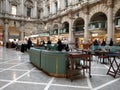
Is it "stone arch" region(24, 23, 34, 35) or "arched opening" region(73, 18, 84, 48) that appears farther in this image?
"stone arch" region(24, 23, 34, 35)

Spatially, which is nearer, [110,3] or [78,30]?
[110,3]

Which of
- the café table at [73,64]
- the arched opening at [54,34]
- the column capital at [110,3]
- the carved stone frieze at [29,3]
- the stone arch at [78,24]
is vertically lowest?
the café table at [73,64]


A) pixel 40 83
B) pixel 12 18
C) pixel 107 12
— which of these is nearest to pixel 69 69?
pixel 40 83

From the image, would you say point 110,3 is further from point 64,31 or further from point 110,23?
point 64,31

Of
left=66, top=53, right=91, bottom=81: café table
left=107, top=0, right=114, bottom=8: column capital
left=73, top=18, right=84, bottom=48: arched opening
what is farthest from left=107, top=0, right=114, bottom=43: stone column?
left=66, top=53, right=91, bottom=81: café table

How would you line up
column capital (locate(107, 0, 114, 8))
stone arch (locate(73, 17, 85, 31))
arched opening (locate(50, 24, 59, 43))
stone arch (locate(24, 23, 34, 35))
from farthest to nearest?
stone arch (locate(24, 23, 34, 35)) < arched opening (locate(50, 24, 59, 43)) < stone arch (locate(73, 17, 85, 31)) < column capital (locate(107, 0, 114, 8))

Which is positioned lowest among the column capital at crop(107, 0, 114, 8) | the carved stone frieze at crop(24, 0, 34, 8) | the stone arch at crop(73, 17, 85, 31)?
the stone arch at crop(73, 17, 85, 31)

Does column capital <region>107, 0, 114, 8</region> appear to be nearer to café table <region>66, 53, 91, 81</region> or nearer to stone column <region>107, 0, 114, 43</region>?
stone column <region>107, 0, 114, 43</region>

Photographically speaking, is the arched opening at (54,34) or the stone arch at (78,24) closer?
the stone arch at (78,24)

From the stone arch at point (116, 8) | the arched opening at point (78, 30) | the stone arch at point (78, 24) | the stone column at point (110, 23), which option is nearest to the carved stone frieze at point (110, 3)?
the stone column at point (110, 23)

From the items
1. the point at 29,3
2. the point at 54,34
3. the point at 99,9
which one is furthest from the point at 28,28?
the point at 99,9

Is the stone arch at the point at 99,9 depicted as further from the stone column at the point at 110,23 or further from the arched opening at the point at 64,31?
the arched opening at the point at 64,31

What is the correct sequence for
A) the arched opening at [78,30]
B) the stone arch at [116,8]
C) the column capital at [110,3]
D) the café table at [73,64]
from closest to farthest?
the café table at [73,64] → the stone arch at [116,8] → the column capital at [110,3] → the arched opening at [78,30]

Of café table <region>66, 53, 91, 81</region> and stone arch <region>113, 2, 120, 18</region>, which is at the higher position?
stone arch <region>113, 2, 120, 18</region>
